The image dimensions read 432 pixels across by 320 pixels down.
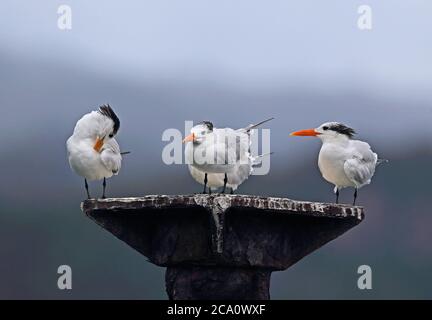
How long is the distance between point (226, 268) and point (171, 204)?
0.69m

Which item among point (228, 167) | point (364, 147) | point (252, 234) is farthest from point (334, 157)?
point (252, 234)

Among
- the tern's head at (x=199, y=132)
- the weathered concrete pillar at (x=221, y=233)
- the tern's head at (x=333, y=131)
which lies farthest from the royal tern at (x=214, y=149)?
the tern's head at (x=333, y=131)

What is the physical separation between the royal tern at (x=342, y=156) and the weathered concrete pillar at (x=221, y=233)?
132 centimetres

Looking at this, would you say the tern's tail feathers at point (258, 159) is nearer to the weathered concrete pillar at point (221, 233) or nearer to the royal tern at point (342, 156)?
the royal tern at point (342, 156)

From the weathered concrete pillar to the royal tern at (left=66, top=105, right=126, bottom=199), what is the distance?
1.11 metres

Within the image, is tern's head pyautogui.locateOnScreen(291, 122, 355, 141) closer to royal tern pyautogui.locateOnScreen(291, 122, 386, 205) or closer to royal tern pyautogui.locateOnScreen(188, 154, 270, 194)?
royal tern pyautogui.locateOnScreen(291, 122, 386, 205)

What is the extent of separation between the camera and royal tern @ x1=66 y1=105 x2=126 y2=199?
852 centimetres

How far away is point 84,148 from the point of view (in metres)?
8.51

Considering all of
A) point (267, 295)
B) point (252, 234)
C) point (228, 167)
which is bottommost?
point (267, 295)

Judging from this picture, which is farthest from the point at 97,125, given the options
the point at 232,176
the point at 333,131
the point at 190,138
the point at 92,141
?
the point at 333,131

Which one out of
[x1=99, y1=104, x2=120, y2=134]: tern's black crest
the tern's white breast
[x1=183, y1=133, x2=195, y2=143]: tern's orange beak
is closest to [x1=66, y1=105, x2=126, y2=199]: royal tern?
[x1=99, y1=104, x2=120, y2=134]: tern's black crest

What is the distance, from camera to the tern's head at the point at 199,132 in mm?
7730

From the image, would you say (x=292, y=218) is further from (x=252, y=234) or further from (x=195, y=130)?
(x=195, y=130)

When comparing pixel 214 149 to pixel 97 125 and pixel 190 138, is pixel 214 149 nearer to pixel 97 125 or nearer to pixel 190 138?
pixel 190 138
